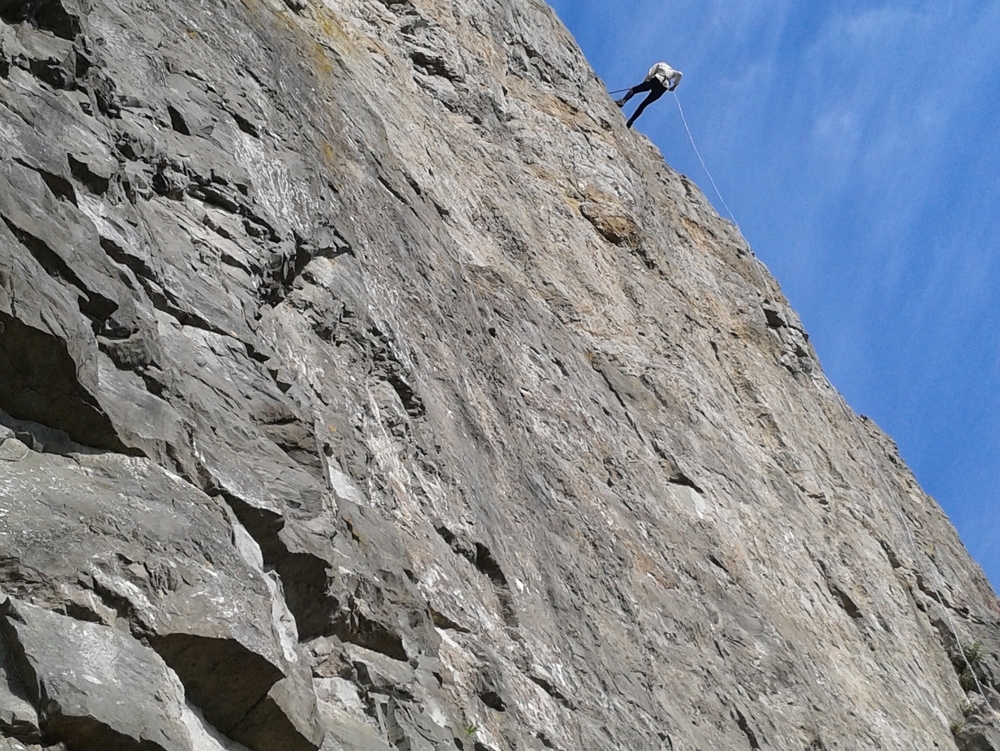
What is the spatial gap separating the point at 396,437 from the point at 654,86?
1704 cm

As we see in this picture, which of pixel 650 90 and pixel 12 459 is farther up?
pixel 650 90

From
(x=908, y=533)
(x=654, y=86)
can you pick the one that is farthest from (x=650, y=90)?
(x=908, y=533)

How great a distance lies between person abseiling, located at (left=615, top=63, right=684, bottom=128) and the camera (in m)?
25.5

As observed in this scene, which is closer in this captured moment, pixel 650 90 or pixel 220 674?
pixel 220 674

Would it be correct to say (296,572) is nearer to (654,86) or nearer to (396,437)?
(396,437)

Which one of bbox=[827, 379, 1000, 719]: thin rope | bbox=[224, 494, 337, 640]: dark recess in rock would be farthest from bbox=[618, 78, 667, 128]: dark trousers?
bbox=[224, 494, 337, 640]: dark recess in rock

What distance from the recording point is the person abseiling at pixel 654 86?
1005 inches

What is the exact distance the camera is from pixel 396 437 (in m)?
10.6

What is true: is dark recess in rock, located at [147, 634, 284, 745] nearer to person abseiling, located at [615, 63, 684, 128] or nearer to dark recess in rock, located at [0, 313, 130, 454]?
dark recess in rock, located at [0, 313, 130, 454]

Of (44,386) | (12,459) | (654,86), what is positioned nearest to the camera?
(12,459)

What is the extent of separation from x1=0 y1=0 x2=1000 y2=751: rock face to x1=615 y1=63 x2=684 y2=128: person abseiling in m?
4.05

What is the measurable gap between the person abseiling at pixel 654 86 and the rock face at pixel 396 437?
13.3 ft

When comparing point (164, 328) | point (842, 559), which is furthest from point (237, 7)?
point (842, 559)

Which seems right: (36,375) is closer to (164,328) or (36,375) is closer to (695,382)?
(164,328)
